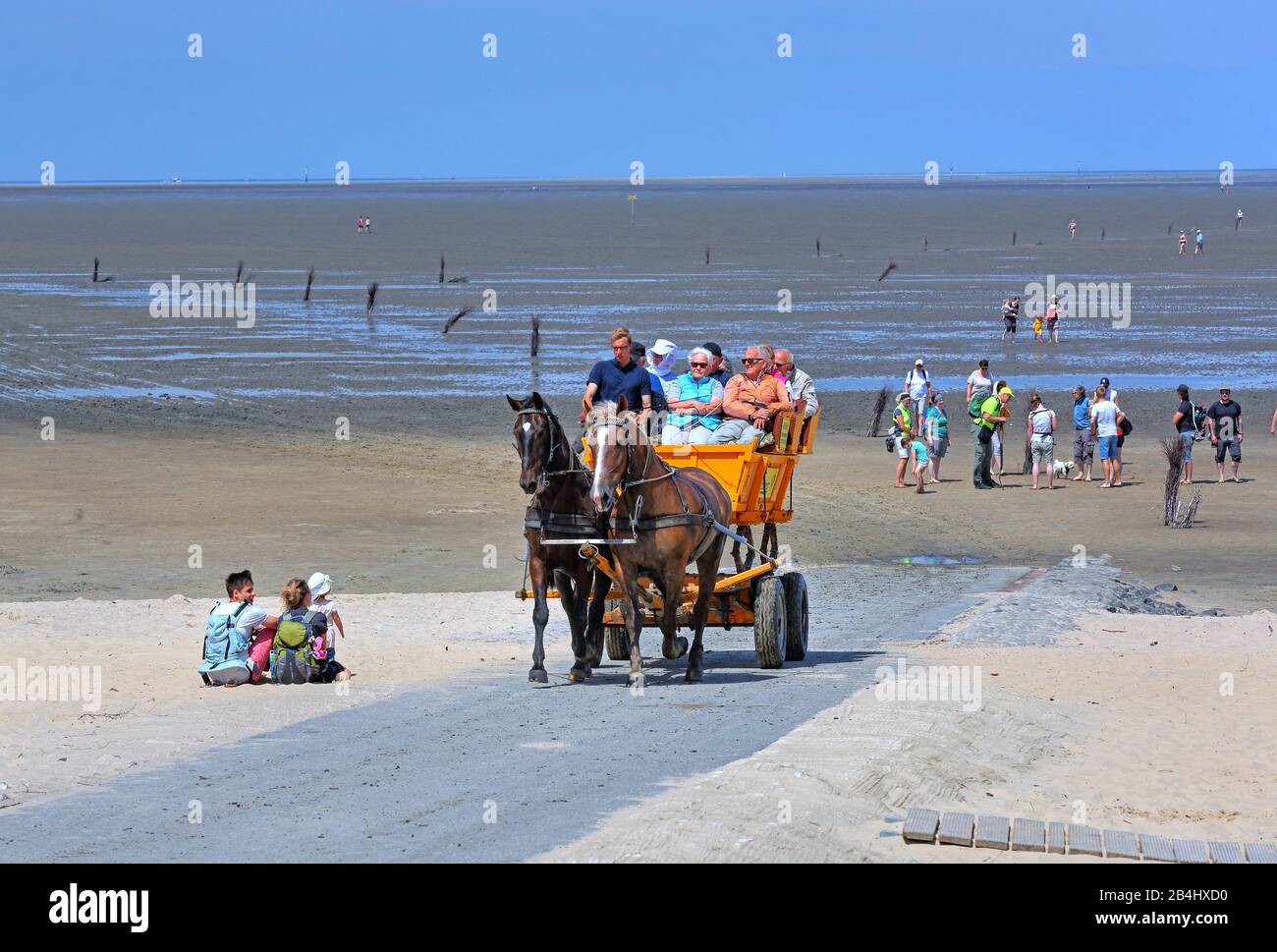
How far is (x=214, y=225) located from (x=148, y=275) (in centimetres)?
5138

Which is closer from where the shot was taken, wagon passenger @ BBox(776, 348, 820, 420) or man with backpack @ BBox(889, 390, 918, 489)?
wagon passenger @ BBox(776, 348, 820, 420)

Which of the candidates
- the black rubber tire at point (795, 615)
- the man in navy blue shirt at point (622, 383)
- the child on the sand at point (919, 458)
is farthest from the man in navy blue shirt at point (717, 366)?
the child on the sand at point (919, 458)

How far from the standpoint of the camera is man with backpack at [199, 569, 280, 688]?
48.2ft

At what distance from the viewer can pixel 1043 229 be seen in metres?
113

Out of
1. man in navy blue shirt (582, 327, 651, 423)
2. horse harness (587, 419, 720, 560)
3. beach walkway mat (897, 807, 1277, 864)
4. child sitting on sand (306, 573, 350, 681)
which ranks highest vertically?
man in navy blue shirt (582, 327, 651, 423)

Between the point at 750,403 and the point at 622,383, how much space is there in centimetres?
195

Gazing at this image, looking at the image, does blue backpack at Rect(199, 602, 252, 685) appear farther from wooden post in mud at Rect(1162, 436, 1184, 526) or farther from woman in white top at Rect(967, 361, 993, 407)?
woman in white top at Rect(967, 361, 993, 407)

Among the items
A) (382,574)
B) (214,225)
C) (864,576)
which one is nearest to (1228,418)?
(864,576)

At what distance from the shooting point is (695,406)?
15898mm

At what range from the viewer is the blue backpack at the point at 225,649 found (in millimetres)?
14688

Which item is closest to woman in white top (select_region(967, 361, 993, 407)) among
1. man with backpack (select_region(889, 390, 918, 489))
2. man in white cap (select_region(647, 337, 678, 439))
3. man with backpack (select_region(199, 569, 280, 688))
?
man with backpack (select_region(889, 390, 918, 489))

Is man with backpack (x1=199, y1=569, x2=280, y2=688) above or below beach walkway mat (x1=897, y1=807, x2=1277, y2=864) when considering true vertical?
above

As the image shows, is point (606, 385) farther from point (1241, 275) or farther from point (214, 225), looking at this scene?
point (214, 225)

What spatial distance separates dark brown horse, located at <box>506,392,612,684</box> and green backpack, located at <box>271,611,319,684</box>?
6.07ft
